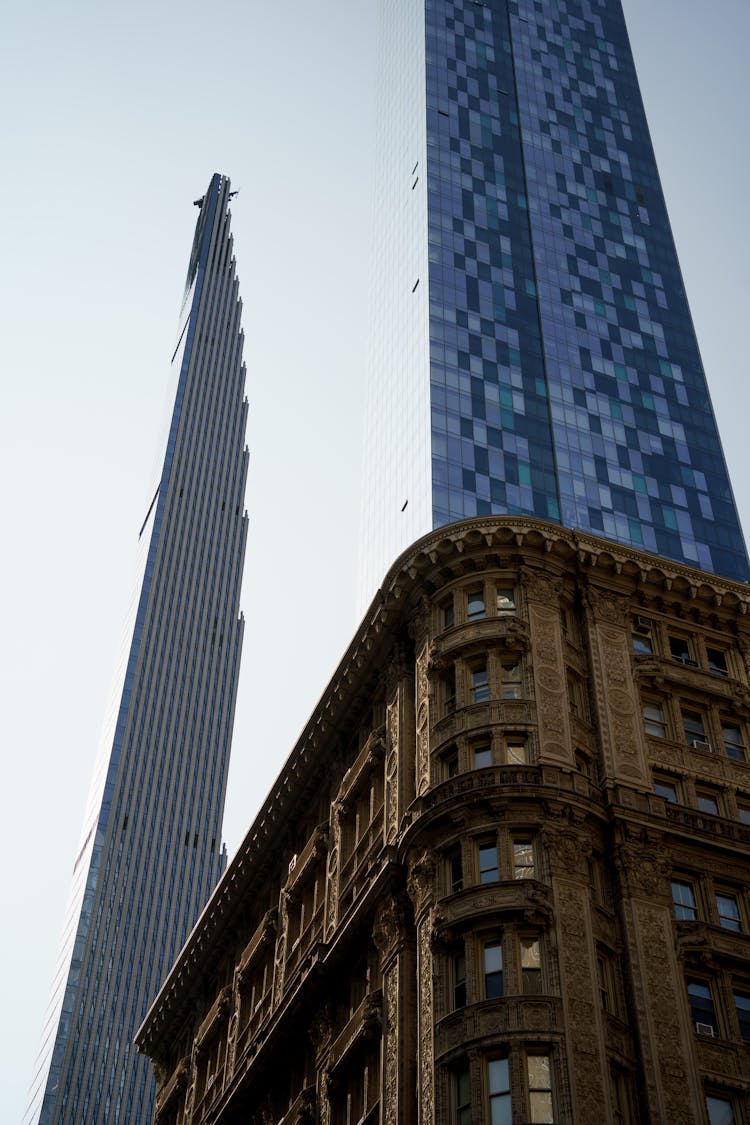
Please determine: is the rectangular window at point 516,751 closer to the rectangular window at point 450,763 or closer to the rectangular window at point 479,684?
the rectangular window at point 450,763

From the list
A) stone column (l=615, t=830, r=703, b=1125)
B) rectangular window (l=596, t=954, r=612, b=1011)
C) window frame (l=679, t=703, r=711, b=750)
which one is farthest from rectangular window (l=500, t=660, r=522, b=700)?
rectangular window (l=596, t=954, r=612, b=1011)

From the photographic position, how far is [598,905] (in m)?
52.1

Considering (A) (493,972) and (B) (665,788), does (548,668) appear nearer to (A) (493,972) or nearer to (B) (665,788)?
(B) (665,788)

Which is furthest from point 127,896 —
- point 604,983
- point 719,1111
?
point 719,1111

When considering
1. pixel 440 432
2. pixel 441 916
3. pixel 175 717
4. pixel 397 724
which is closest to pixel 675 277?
pixel 440 432

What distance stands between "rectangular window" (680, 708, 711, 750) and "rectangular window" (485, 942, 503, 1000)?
46.0 feet

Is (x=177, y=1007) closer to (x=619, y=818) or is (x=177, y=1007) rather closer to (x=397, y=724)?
(x=397, y=724)

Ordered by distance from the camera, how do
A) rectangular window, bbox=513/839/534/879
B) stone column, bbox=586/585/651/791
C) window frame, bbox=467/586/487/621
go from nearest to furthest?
rectangular window, bbox=513/839/534/879 → stone column, bbox=586/585/651/791 → window frame, bbox=467/586/487/621

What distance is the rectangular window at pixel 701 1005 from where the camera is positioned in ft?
167

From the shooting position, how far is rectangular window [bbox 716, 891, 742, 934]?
54.2 metres

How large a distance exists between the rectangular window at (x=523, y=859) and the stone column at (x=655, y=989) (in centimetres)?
350

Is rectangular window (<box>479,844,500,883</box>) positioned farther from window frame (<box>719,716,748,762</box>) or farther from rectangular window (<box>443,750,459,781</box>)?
window frame (<box>719,716,748,762</box>)

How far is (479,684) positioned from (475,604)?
429 cm

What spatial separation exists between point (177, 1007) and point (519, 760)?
38.3 meters
